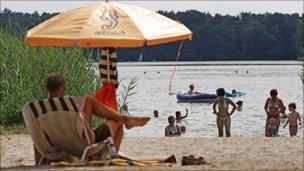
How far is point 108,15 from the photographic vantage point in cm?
864

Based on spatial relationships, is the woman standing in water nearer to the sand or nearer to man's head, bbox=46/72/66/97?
the sand

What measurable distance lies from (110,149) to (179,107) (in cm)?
3342

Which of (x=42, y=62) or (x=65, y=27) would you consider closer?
(x=65, y=27)

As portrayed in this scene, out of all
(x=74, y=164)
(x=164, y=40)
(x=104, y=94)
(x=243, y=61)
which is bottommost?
Answer: (x=243, y=61)

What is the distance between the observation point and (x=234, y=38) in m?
126

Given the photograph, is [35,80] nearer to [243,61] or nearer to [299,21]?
[299,21]

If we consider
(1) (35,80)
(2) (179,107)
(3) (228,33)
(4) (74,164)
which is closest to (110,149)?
(4) (74,164)

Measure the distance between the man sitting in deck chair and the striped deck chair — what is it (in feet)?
0.26

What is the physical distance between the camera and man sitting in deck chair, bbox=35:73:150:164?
7852mm

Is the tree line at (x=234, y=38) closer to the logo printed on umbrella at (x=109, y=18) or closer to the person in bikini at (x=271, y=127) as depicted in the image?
the person in bikini at (x=271, y=127)

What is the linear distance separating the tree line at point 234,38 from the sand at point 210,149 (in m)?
106

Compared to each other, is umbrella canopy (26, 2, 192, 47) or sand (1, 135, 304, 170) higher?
umbrella canopy (26, 2, 192, 47)

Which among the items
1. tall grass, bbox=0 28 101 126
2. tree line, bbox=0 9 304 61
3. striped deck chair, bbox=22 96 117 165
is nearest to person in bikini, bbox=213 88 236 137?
tall grass, bbox=0 28 101 126

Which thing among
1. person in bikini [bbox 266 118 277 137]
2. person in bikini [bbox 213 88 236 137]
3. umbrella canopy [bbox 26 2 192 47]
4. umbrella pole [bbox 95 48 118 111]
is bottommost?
person in bikini [bbox 266 118 277 137]
